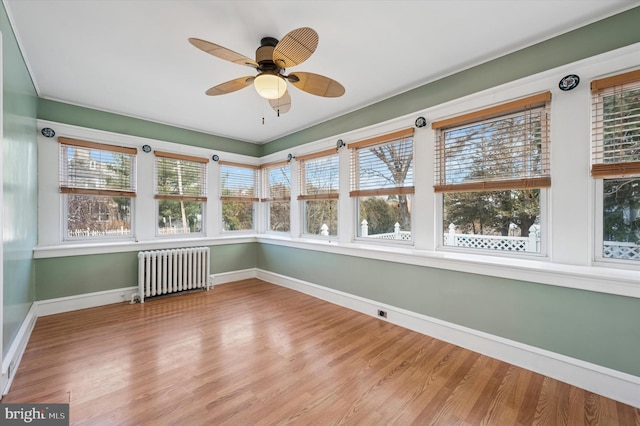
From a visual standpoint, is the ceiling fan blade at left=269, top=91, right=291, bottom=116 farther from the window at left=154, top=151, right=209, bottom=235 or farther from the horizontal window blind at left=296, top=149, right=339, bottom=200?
the window at left=154, top=151, right=209, bottom=235

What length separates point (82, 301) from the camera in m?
3.53

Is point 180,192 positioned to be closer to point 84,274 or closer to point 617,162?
point 84,274

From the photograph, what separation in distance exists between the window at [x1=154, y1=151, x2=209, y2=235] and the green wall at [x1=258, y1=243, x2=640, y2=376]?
2817 mm

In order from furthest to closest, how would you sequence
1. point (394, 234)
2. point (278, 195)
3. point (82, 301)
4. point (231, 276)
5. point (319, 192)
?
1. point (278, 195)
2. point (231, 276)
3. point (319, 192)
4. point (82, 301)
5. point (394, 234)

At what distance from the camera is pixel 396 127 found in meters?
3.20

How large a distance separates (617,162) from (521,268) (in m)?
0.98

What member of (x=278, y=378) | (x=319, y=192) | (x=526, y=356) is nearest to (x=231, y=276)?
(x=319, y=192)

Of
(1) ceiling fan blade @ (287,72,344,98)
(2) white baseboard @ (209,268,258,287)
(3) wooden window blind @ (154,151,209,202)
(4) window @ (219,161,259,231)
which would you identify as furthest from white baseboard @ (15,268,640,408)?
(1) ceiling fan blade @ (287,72,344,98)

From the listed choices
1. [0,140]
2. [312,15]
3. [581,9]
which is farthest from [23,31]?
[581,9]

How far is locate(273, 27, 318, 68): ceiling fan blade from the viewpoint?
163 centimetres

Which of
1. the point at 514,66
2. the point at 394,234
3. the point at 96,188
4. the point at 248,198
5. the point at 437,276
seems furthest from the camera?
the point at 248,198

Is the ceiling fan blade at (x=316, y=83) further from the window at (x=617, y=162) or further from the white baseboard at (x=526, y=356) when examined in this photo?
the white baseboard at (x=526, y=356)

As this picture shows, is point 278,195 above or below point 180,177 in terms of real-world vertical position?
below

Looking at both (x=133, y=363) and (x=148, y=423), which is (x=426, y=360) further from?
(x=133, y=363)
